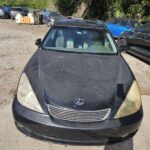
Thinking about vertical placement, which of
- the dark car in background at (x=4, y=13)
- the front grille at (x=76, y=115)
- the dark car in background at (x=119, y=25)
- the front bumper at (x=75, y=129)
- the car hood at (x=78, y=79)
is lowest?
the dark car in background at (x=4, y=13)

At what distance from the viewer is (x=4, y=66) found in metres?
8.09

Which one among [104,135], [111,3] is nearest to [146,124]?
[104,135]

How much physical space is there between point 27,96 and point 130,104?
4.43ft

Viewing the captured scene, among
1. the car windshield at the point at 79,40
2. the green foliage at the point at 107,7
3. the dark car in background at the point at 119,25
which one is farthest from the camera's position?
the green foliage at the point at 107,7

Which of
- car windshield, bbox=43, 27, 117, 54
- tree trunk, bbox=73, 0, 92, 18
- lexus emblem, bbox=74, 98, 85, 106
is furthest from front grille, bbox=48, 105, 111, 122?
tree trunk, bbox=73, 0, 92, 18

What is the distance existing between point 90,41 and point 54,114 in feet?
7.50

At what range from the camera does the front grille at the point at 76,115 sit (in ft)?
10.9

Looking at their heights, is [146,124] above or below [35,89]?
below

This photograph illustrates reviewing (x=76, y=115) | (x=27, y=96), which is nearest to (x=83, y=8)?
(x=27, y=96)

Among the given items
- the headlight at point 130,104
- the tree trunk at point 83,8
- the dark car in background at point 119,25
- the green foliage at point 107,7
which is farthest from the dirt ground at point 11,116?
the tree trunk at point 83,8

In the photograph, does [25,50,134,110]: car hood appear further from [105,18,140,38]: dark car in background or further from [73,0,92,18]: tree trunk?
[73,0,92,18]: tree trunk

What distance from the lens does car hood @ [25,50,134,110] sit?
3467 millimetres

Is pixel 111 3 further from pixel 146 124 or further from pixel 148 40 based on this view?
pixel 146 124

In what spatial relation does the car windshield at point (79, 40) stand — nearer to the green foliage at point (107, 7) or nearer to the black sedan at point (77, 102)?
the black sedan at point (77, 102)
